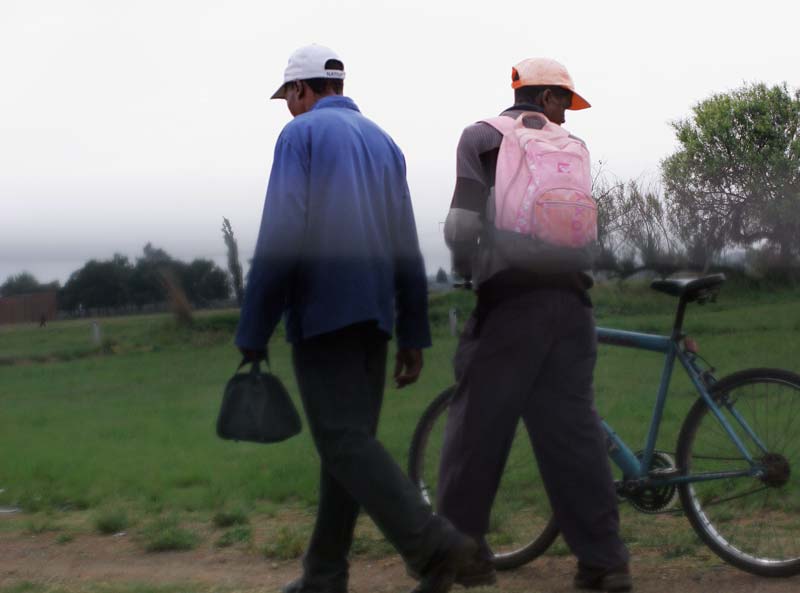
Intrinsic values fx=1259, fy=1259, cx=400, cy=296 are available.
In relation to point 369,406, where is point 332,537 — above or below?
below

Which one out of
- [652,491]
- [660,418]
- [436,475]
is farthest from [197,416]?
[652,491]

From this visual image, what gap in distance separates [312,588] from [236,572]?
0.85 meters

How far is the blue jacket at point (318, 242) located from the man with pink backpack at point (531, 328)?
0.35m

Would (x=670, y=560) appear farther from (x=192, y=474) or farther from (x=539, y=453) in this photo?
(x=192, y=474)

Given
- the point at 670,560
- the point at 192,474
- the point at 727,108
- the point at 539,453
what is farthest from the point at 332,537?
the point at 727,108

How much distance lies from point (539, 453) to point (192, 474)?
3.85m

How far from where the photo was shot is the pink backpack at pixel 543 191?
411 centimetres

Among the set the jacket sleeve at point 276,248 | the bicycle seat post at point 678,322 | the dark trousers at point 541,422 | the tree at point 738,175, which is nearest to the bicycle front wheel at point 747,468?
the bicycle seat post at point 678,322

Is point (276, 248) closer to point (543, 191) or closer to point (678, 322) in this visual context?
point (543, 191)

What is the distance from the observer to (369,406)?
4.18 m

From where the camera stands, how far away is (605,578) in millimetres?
4367

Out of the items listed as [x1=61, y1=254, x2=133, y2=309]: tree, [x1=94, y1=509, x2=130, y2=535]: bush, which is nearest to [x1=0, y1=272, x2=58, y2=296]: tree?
[x1=61, y1=254, x2=133, y2=309]: tree

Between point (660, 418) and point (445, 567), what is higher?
point (660, 418)

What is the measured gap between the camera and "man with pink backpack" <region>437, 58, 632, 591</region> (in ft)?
13.6
